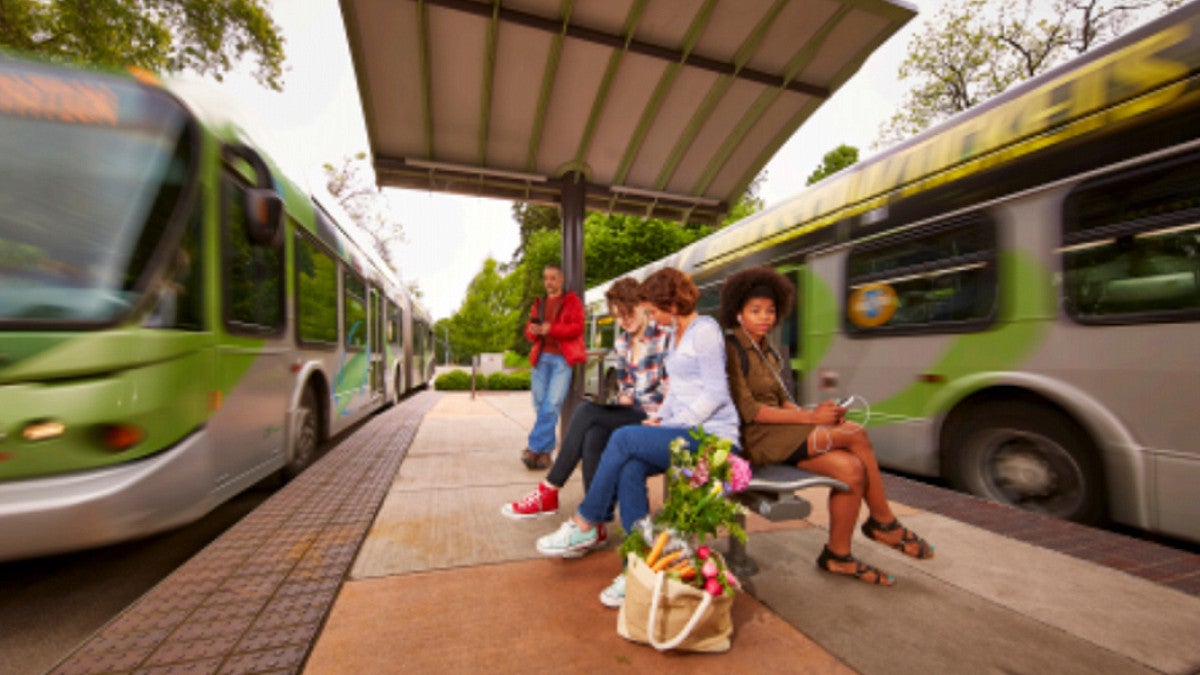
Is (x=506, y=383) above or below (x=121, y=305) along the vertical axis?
below

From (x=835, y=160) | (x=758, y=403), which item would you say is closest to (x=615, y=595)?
(x=758, y=403)

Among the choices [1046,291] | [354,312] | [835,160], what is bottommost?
[1046,291]

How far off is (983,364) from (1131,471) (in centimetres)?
107

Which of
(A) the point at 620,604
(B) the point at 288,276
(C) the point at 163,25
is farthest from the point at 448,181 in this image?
(C) the point at 163,25

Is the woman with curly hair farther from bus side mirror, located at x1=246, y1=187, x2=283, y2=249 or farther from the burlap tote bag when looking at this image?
bus side mirror, located at x1=246, y1=187, x2=283, y2=249

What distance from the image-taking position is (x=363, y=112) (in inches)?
215

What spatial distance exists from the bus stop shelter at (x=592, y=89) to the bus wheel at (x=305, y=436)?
2519mm

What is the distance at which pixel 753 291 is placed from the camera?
2.81 meters

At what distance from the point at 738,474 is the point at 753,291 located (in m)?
1.01

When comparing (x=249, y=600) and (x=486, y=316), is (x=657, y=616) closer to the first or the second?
(x=249, y=600)

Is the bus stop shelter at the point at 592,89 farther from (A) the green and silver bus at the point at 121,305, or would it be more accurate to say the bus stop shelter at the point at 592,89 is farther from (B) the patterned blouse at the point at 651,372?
(B) the patterned blouse at the point at 651,372

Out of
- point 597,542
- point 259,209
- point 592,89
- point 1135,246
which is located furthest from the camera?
point 592,89

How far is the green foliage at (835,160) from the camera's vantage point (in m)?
29.2

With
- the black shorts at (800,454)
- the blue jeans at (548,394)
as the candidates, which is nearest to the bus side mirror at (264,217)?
the blue jeans at (548,394)
